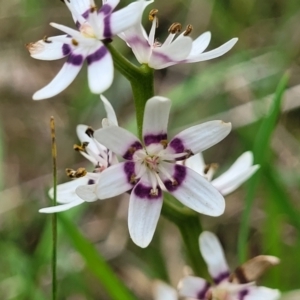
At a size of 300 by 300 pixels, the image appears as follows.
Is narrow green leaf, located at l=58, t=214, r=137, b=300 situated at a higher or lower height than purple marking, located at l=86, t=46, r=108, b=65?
lower

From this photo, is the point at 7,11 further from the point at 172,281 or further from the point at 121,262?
the point at 172,281

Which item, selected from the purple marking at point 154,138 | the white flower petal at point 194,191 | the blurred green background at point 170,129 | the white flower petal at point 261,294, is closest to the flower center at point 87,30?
the purple marking at point 154,138

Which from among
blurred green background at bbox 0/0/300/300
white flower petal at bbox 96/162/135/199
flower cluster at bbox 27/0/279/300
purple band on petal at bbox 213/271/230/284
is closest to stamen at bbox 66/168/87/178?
flower cluster at bbox 27/0/279/300

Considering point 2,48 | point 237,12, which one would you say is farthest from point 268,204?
point 2,48

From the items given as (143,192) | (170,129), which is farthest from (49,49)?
(170,129)

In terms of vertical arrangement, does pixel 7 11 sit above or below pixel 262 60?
above

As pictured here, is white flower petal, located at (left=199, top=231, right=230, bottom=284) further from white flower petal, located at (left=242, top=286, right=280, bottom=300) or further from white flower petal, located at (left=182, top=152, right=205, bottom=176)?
white flower petal, located at (left=182, top=152, right=205, bottom=176)

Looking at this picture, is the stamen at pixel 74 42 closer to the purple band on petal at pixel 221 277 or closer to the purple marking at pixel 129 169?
the purple marking at pixel 129 169
